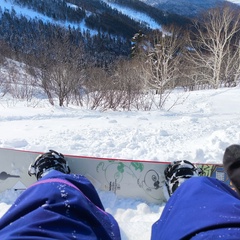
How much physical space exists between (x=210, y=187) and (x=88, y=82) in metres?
10.5

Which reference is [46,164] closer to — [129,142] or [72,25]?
[129,142]

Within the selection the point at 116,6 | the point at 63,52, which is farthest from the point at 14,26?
the point at 116,6

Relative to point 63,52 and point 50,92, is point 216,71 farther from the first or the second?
point 50,92

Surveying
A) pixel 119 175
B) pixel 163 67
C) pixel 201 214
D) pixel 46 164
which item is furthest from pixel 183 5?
pixel 201 214

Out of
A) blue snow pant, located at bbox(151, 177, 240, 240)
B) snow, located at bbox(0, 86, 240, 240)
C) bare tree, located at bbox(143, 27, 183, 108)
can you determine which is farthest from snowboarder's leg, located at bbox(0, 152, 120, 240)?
bare tree, located at bbox(143, 27, 183, 108)

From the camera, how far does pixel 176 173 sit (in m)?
2.04

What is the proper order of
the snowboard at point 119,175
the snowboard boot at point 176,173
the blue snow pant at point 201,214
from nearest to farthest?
the blue snow pant at point 201,214 < the snowboard boot at point 176,173 < the snowboard at point 119,175

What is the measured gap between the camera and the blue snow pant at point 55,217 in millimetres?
836

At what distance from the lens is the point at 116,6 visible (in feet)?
279

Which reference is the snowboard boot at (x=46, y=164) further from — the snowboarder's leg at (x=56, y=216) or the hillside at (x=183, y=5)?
the hillside at (x=183, y=5)

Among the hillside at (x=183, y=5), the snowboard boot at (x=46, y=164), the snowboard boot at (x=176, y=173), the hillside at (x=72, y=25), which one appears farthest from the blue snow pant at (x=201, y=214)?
the hillside at (x=183, y=5)

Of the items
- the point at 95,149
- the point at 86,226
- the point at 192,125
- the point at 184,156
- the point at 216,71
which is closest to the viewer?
the point at 86,226

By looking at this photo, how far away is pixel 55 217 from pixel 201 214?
19.6 inches

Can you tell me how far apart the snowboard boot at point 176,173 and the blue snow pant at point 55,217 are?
913mm
